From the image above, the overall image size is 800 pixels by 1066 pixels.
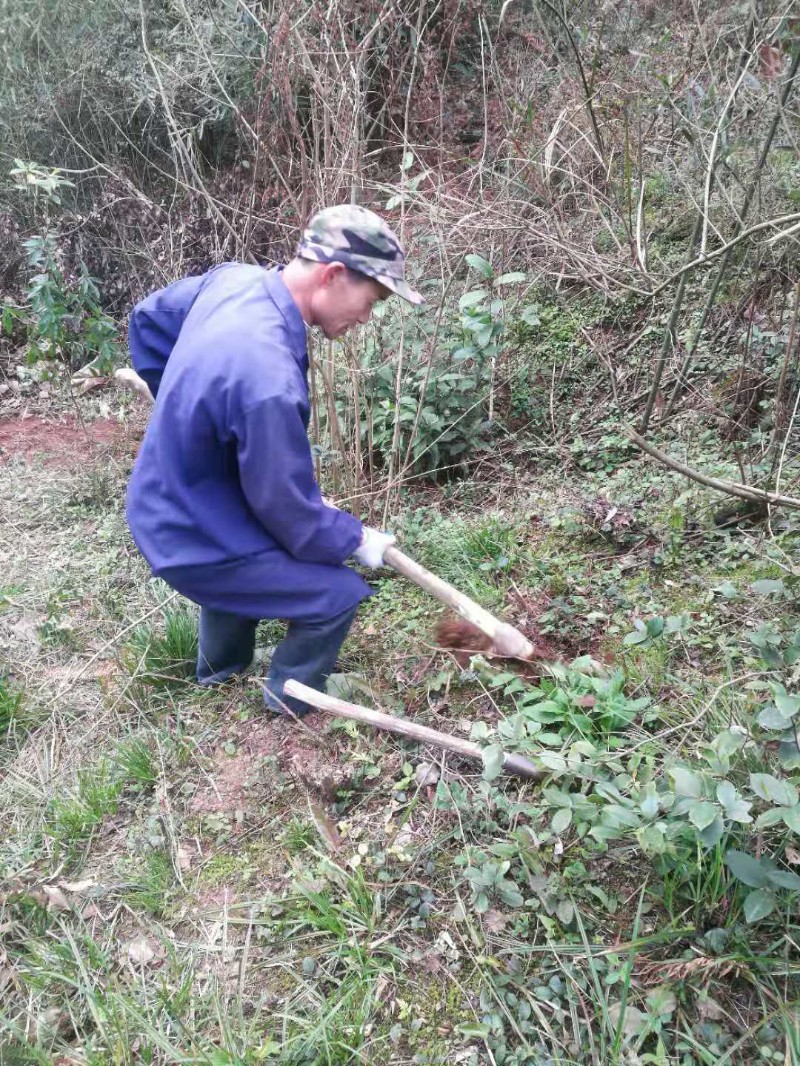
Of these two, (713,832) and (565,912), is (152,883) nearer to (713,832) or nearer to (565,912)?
(565,912)

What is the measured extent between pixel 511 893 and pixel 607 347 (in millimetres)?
3234

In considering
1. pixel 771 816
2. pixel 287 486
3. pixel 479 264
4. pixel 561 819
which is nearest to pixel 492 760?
pixel 561 819

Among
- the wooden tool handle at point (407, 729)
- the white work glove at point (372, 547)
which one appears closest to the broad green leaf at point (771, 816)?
the wooden tool handle at point (407, 729)

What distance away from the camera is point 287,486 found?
2.16 m

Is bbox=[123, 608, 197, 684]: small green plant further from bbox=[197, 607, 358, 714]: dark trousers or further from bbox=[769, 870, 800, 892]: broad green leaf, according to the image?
bbox=[769, 870, 800, 892]: broad green leaf

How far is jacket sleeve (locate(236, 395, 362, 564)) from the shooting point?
81.8 inches

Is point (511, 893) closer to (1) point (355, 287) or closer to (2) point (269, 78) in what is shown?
(1) point (355, 287)

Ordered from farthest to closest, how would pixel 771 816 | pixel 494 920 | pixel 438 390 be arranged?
pixel 438 390 < pixel 494 920 < pixel 771 816

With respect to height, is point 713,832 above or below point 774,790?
below

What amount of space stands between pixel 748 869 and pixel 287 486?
4.99 feet

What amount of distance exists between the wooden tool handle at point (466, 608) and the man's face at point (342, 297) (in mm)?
764

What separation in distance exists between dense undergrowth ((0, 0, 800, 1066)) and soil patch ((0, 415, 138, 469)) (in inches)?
2.2

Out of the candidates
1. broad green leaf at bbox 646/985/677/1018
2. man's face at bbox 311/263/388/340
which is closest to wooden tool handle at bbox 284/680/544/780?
broad green leaf at bbox 646/985/677/1018

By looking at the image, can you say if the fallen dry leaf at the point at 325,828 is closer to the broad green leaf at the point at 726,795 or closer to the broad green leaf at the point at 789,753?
the broad green leaf at the point at 726,795
